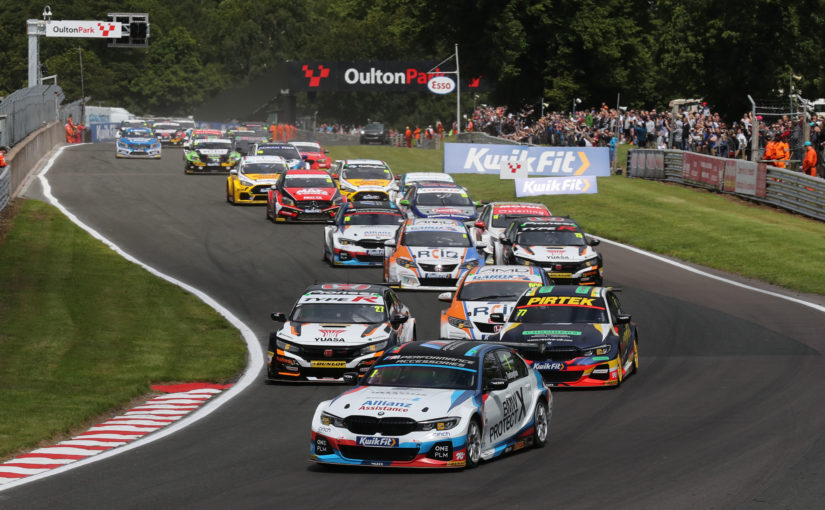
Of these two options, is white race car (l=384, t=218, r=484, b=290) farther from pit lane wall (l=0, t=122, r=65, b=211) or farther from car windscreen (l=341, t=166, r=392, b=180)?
pit lane wall (l=0, t=122, r=65, b=211)

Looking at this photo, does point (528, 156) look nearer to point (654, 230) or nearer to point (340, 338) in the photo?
point (654, 230)

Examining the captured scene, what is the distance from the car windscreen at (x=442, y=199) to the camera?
38812mm

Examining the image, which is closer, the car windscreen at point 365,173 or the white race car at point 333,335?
the white race car at point 333,335

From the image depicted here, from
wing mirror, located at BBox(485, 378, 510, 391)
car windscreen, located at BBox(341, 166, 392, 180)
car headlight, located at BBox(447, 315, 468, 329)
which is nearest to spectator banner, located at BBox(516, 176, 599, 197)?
car windscreen, located at BBox(341, 166, 392, 180)

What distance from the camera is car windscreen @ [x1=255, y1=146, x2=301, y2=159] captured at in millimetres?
53250

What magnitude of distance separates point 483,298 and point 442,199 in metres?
15.6

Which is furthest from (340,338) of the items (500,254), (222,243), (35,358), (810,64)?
(810,64)

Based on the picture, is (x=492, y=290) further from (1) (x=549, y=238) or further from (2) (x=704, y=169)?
(2) (x=704, y=169)

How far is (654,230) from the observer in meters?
41.1

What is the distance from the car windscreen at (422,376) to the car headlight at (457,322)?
745 cm

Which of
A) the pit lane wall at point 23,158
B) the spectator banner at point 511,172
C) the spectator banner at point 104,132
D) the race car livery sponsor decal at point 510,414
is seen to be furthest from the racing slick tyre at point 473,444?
the spectator banner at point 104,132

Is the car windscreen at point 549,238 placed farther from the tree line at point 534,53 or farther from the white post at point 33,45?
the white post at point 33,45

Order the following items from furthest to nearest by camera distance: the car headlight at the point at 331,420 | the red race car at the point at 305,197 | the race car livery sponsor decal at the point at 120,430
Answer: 1. the red race car at the point at 305,197
2. the race car livery sponsor decal at the point at 120,430
3. the car headlight at the point at 331,420

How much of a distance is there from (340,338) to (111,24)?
5871cm
